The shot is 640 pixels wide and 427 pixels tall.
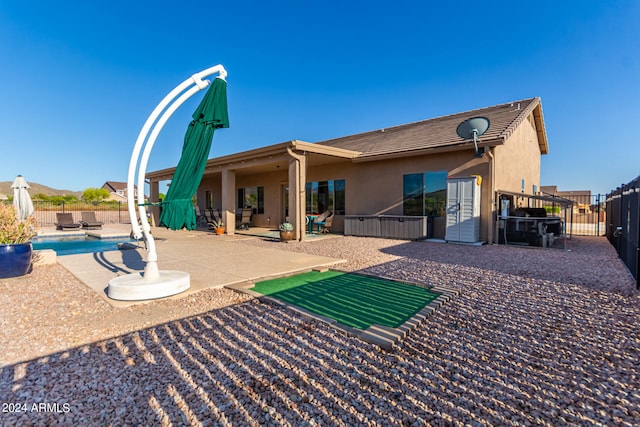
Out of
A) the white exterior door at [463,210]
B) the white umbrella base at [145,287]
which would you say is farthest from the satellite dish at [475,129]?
the white umbrella base at [145,287]

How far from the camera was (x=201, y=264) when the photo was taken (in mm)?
6148

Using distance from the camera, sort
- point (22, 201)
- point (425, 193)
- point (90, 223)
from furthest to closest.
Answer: point (90, 223)
point (425, 193)
point (22, 201)

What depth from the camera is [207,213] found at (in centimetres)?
1488

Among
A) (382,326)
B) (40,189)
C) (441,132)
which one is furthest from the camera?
(40,189)

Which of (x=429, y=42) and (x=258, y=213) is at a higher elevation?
(x=429, y=42)

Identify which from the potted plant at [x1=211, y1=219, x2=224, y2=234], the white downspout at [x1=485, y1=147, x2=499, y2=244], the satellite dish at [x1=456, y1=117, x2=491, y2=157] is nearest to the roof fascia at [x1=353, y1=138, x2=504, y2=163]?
the satellite dish at [x1=456, y1=117, x2=491, y2=157]

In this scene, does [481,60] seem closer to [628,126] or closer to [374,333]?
[628,126]

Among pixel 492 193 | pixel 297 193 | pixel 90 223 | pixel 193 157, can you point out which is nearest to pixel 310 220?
pixel 297 193

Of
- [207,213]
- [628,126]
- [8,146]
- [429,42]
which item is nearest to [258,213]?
[207,213]

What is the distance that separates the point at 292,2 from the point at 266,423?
560 inches

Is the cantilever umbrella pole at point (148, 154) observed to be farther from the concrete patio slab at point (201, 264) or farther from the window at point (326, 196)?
the window at point (326, 196)

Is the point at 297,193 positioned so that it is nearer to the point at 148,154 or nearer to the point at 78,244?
the point at 148,154

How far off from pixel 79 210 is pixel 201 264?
27541 mm

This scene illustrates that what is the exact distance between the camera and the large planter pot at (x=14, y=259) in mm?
4836
